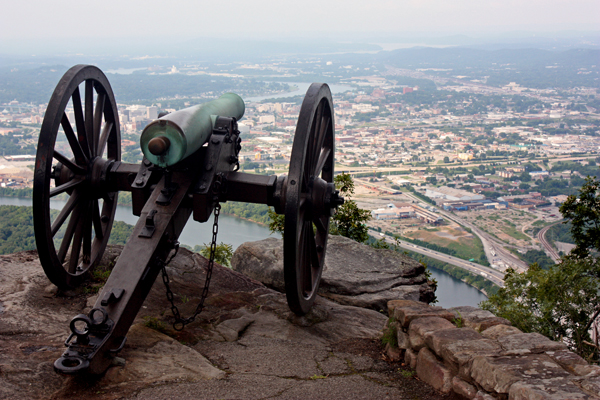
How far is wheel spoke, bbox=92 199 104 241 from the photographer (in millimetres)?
5933

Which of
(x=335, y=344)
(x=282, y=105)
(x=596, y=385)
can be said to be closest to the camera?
(x=596, y=385)

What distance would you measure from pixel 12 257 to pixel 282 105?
35.9m

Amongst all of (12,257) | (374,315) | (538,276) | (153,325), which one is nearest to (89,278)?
(12,257)

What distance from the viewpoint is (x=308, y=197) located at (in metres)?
5.10

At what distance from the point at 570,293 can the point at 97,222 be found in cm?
627

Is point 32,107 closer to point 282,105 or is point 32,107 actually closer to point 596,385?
point 282,105

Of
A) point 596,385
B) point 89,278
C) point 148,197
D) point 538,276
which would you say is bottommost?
point 538,276

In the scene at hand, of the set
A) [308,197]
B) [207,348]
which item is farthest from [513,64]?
[207,348]

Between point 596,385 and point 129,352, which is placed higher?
point 596,385

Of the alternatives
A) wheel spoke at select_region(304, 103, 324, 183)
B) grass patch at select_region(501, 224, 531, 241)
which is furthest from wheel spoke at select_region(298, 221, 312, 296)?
grass patch at select_region(501, 224, 531, 241)

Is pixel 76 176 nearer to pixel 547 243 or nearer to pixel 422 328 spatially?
pixel 422 328

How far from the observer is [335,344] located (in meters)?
5.11

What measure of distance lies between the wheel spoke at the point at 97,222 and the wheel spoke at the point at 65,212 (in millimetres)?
391

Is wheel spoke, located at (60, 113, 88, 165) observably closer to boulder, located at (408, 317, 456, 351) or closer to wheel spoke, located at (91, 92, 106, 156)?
wheel spoke, located at (91, 92, 106, 156)
